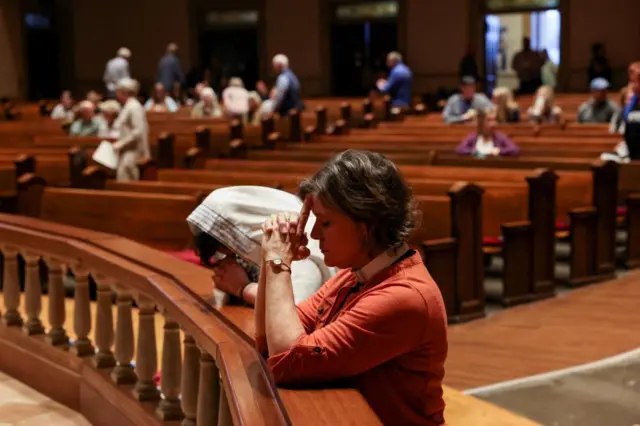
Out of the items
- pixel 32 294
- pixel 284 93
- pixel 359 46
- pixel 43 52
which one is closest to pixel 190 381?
pixel 32 294

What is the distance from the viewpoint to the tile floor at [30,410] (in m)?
4.07

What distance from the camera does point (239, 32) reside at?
19.9 metres

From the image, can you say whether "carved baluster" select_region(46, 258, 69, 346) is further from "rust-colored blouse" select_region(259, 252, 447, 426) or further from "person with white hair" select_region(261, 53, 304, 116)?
"person with white hair" select_region(261, 53, 304, 116)

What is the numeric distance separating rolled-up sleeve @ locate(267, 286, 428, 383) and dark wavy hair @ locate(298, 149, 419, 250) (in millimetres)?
138

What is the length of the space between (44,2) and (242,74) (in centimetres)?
429

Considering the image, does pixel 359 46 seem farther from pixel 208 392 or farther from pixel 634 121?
pixel 208 392

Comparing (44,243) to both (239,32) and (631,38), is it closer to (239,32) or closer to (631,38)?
(631,38)

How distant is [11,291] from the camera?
4738mm

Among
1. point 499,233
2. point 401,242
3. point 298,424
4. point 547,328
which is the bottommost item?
point 547,328

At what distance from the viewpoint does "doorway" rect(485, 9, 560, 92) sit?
17.8 m

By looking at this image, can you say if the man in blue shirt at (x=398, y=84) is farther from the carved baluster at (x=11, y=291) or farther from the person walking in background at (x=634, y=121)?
the carved baluster at (x=11, y=291)

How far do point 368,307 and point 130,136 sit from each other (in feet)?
23.1

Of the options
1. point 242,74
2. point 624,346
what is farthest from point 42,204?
point 242,74

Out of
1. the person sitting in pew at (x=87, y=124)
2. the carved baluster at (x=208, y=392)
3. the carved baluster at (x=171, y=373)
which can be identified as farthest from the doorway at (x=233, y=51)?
the carved baluster at (x=208, y=392)
